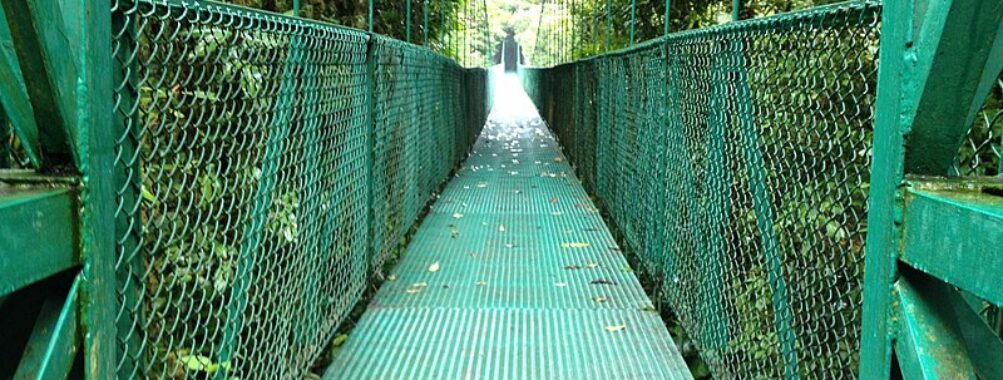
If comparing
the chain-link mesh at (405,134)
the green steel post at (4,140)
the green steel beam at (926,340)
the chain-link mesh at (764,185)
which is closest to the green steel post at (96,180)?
the green steel post at (4,140)

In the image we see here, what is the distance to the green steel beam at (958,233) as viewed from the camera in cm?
125

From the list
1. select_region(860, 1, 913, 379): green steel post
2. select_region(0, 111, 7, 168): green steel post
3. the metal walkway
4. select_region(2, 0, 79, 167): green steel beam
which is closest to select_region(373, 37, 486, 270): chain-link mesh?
the metal walkway

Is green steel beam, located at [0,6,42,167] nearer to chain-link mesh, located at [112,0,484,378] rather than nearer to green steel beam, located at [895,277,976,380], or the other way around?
chain-link mesh, located at [112,0,484,378]

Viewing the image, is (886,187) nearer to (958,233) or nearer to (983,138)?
(958,233)

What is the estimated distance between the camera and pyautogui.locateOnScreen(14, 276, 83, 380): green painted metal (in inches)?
52.0

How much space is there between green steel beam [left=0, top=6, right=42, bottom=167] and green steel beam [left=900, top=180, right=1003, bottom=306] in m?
1.45

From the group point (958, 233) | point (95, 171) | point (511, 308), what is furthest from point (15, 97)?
point (511, 308)

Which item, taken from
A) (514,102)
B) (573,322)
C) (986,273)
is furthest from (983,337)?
(514,102)

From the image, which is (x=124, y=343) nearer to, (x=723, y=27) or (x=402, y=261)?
(x=723, y=27)

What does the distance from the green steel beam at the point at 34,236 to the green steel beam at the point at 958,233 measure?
54.3 inches

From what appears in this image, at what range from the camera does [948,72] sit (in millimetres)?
1414

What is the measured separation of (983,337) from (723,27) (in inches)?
70.9

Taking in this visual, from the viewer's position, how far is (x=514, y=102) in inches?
1261

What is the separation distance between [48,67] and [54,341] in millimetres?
424
